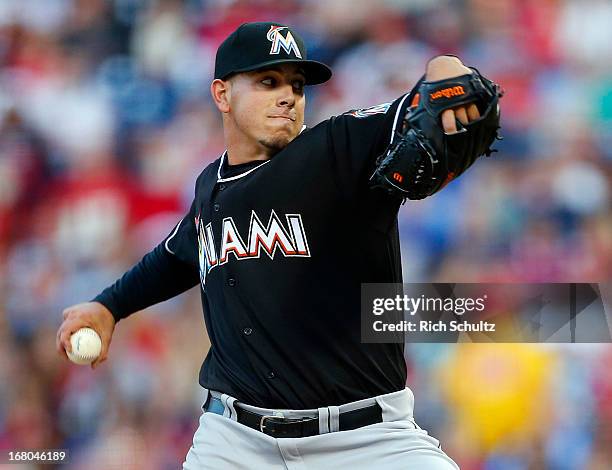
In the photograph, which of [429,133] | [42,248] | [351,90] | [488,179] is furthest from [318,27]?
[429,133]

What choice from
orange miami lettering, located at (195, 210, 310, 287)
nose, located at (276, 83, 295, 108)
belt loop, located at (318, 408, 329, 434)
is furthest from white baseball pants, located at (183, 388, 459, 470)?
nose, located at (276, 83, 295, 108)

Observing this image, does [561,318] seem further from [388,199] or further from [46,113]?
[46,113]

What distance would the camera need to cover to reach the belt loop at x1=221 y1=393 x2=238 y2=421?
2.17 meters

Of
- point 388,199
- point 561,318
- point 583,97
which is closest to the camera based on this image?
point 388,199

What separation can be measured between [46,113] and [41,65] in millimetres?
246

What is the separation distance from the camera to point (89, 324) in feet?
8.18

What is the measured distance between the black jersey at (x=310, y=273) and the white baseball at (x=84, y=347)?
1.47 feet

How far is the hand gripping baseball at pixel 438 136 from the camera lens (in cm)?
165

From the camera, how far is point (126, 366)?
4055 millimetres

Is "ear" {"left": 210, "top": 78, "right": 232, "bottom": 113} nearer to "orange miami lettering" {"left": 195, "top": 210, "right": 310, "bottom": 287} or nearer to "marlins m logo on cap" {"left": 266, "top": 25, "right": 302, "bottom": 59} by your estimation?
"marlins m logo on cap" {"left": 266, "top": 25, "right": 302, "bottom": 59}

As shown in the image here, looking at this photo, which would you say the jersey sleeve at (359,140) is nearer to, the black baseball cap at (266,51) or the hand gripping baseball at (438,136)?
the hand gripping baseball at (438,136)

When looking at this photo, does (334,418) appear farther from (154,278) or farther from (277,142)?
(154,278)

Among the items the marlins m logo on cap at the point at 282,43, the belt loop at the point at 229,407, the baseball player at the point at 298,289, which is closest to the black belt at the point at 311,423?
the baseball player at the point at 298,289

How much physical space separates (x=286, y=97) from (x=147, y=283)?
0.81 metres
